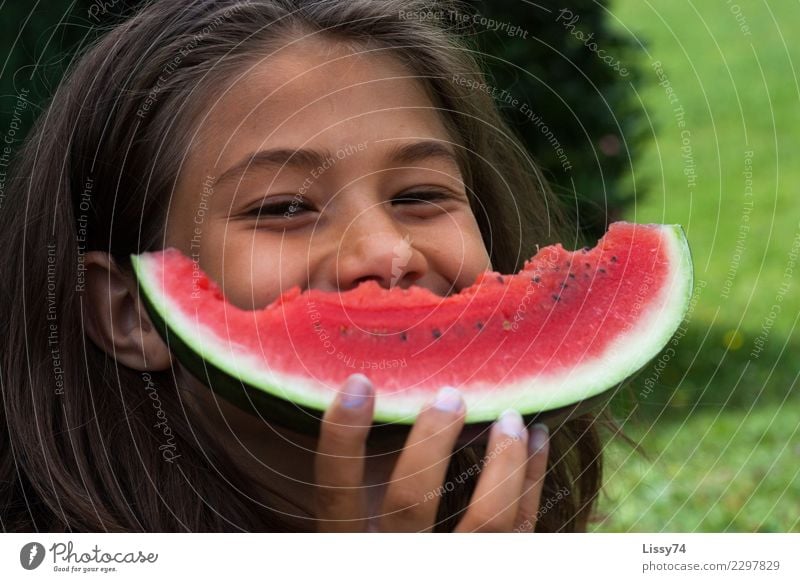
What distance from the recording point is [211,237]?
1.42 m

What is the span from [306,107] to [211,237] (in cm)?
24

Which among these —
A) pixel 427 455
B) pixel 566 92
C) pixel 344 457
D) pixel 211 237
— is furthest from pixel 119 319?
pixel 566 92

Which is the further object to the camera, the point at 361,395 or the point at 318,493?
the point at 318,493

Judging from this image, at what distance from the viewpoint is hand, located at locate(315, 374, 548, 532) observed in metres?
1.26

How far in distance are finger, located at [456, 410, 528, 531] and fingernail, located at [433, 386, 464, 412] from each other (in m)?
0.06

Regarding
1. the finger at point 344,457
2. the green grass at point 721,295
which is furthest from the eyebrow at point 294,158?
the green grass at point 721,295

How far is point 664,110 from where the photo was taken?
145 inches

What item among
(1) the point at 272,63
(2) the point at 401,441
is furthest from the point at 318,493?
(1) the point at 272,63

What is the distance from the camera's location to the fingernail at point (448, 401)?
1.29 metres

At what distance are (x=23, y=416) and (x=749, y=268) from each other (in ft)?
8.66

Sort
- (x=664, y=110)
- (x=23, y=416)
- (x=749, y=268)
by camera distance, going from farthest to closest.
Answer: (x=664, y=110) → (x=749, y=268) → (x=23, y=416)

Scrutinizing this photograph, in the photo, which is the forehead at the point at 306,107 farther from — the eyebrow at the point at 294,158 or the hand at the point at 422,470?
the hand at the point at 422,470
